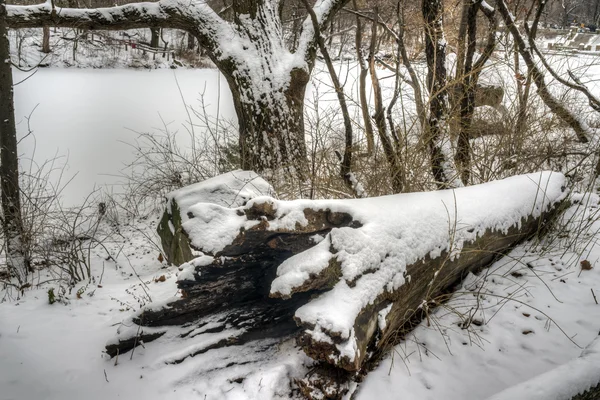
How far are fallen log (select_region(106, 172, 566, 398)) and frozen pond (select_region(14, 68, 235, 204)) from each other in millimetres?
3053

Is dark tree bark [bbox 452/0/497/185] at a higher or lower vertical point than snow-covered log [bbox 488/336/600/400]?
higher

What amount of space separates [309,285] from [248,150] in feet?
10.2

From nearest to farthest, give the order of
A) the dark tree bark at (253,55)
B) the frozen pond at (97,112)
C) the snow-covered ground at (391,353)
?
1. the snow-covered ground at (391,353)
2. the dark tree bark at (253,55)
3. the frozen pond at (97,112)

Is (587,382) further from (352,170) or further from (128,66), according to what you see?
(128,66)

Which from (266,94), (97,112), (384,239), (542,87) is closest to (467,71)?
(542,87)

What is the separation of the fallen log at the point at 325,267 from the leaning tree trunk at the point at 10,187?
2424 millimetres

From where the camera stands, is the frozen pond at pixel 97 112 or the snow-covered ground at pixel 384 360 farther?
the frozen pond at pixel 97 112

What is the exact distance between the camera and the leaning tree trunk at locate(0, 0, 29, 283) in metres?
3.74

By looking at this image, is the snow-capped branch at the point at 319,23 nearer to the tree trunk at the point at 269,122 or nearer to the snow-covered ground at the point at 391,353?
the tree trunk at the point at 269,122

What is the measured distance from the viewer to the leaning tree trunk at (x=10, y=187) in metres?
3.74

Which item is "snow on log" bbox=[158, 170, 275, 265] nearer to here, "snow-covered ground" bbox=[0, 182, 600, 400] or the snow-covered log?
"snow-covered ground" bbox=[0, 182, 600, 400]

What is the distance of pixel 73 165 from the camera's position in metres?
7.73

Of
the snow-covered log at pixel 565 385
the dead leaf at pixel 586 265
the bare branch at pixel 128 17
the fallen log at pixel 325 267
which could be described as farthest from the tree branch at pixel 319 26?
the snow-covered log at pixel 565 385

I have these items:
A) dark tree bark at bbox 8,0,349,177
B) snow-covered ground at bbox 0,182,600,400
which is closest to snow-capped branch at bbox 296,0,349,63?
dark tree bark at bbox 8,0,349,177
